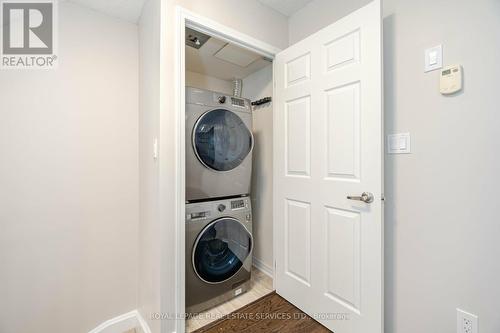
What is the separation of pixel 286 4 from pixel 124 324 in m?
2.92

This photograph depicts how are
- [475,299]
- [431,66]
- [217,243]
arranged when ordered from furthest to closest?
1. [217,243]
2. [431,66]
3. [475,299]

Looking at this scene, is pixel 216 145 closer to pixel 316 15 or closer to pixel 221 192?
pixel 221 192

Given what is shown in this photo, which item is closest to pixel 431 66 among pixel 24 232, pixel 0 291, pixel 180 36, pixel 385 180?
pixel 385 180

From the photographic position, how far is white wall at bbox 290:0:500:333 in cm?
95

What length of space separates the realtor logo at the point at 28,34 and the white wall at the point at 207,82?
1179 mm

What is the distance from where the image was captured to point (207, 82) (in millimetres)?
2543

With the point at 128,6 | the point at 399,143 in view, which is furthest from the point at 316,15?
the point at 128,6

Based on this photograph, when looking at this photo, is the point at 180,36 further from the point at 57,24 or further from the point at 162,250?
the point at 162,250

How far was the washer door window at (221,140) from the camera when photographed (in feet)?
5.06

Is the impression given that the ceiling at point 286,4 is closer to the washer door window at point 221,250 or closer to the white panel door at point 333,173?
the white panel door at point 333,173

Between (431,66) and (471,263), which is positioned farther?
(431,66)

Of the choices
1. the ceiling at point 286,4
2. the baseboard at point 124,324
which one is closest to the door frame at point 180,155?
the baseboard at point 124,324

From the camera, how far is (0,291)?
1.22 metres

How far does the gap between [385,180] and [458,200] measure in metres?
0.33
